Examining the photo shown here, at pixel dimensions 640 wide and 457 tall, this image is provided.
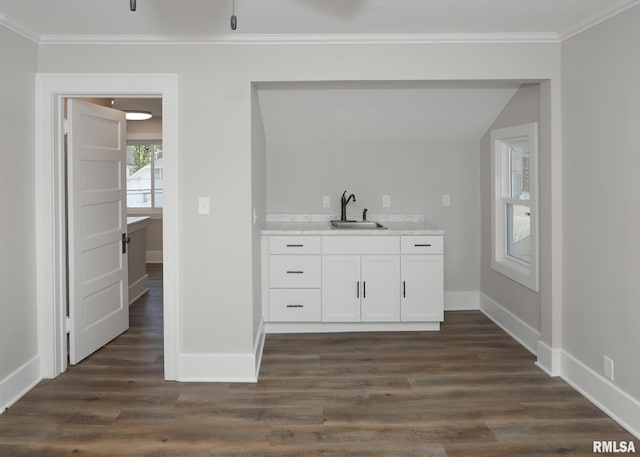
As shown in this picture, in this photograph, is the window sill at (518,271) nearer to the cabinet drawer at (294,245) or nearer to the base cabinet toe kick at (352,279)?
the base cabinet toe kick at (352,279)

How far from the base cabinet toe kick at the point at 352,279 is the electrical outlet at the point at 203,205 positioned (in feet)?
3.30

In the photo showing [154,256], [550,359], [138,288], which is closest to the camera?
[550,359]

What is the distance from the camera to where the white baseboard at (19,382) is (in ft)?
9.93

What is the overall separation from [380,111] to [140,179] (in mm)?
5661

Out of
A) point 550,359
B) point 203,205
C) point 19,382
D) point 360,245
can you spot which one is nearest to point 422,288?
point 360,245

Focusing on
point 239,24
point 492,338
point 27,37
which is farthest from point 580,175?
point 27,37

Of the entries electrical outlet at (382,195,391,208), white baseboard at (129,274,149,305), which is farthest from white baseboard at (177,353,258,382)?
white baseboard at (129,274,149,305)

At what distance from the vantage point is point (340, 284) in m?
4.41

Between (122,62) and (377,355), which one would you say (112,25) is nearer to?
(122,62)

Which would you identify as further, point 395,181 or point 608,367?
point 395,181

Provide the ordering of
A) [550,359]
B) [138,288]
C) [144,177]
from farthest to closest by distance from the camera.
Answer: [144,177] < [138,288] < [550,359]

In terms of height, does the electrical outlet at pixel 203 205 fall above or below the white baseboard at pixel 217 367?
above

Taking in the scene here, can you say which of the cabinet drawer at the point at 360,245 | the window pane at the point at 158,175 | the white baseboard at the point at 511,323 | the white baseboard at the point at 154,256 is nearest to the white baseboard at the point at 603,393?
the white baseboard at the point at 511,323

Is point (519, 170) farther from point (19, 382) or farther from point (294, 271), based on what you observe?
point (19, 382)
